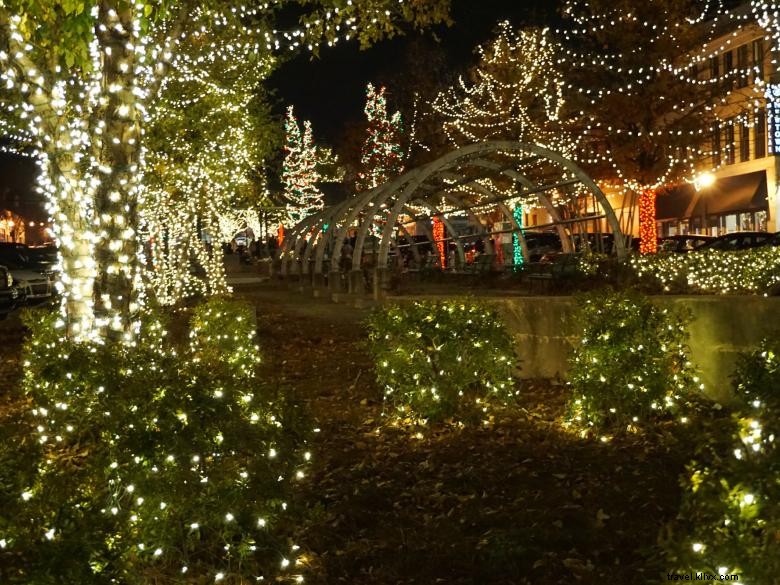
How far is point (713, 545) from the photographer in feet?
10.3

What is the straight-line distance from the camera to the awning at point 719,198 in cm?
3603

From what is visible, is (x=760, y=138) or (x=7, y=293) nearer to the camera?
(x=7, y=293)

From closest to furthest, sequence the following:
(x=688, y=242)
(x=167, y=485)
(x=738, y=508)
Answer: (x=738, y=508), (x=167, y=485), (x=688, y=242)

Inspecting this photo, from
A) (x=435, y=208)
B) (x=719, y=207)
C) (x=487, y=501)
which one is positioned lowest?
(x=487, y=501)

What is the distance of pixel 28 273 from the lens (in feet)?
78.7

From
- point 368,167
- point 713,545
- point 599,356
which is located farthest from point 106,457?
point 368,167

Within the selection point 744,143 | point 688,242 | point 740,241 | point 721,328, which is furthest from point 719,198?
point 721,328

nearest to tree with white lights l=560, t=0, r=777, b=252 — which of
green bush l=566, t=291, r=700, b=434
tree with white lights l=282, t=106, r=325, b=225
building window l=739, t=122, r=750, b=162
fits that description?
building window l=739, t=122, r=750, b=162

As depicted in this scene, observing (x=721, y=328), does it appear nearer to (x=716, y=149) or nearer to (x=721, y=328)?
(x=721, y=328)

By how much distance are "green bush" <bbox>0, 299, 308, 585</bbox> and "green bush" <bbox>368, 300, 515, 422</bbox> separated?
284 cm

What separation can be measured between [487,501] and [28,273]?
20726mm

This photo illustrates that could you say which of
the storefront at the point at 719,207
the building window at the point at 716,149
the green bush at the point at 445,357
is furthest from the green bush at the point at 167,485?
the storefront at the point at 719,207

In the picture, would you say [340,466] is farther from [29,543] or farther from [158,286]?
[158,286]

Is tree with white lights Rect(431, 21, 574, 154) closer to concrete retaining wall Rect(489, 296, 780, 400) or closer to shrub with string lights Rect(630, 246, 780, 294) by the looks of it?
shrub with string lights Rect(630, 246, 780, 294)
